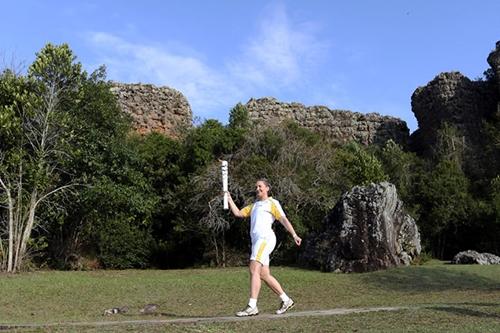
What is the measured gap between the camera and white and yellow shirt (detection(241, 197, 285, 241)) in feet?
26.1

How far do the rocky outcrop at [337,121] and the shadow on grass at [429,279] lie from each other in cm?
1520

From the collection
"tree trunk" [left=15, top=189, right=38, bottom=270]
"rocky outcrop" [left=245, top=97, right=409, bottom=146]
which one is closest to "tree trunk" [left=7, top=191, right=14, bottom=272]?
"tree trunk" [left=15, top=189, right=38, bottom=270]

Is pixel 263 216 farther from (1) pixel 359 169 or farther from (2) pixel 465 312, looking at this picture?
(1) pixel 359 169

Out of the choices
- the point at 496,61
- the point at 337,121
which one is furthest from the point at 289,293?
the point at 496,61

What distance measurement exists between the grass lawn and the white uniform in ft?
2.79

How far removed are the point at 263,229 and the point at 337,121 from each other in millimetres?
23807

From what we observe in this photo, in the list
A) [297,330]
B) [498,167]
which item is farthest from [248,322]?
[498,167]

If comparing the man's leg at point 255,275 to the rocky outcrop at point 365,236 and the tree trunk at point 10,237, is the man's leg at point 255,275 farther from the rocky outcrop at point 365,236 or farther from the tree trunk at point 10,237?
the tree trunk at point 10,237

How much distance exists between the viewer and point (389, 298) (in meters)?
11.4

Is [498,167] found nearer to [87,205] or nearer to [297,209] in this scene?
[297,209]

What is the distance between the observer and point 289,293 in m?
12.6

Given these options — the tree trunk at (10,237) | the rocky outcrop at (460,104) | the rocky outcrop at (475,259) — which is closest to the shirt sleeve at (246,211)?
the tree trunk at (10,237)

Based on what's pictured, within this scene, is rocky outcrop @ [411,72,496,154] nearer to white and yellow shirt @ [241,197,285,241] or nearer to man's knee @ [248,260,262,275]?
white and yellow shirt @ [241,197,285,241]

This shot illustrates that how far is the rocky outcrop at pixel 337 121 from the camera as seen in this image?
30.6 metres
